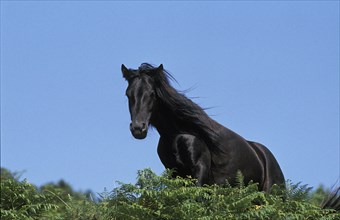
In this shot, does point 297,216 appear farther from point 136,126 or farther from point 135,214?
point 136,126

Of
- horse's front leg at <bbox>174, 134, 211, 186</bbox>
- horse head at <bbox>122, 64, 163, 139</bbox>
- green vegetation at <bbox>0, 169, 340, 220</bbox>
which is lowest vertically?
green vegetation at <bbox>0, 169, 340, 220</bbox>

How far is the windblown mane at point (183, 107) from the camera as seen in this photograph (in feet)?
31.0

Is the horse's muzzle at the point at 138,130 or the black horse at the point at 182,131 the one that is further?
the black horse at the point at 182,131

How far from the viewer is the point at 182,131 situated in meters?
9.56

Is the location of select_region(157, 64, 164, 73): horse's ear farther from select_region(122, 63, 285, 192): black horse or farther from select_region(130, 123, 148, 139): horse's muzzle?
select_region(130, 123, 148, 139): horse's muzzle

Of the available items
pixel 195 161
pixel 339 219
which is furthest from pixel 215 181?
pixel 339 219

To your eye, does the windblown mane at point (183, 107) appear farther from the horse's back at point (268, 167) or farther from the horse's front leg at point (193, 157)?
the horse's back at point (268, 167)

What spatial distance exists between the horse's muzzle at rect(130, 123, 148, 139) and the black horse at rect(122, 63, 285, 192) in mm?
71

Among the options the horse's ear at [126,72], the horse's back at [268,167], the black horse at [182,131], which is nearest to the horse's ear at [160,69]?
the black horse at [182,131]

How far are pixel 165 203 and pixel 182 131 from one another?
6.99 ft

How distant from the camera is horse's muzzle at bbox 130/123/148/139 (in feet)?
29.3

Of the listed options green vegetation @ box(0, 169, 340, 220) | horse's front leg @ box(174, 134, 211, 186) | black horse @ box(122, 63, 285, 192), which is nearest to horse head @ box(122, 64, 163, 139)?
black horse @ box(122, 63, 285, 192)

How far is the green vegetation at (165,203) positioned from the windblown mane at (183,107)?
1562 millimetres

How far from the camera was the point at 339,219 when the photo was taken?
818 cm
